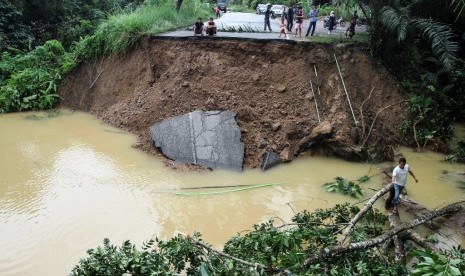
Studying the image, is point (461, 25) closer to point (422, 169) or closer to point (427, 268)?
point (422, 169)

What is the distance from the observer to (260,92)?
1266cm

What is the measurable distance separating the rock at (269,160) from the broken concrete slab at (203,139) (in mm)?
599

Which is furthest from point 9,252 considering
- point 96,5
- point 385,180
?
point 96,5

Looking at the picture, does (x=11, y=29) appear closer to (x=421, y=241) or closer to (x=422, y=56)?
(x=422, y=56)

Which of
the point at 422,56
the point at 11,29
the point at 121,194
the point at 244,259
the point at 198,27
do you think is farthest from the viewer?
the point at 11,29

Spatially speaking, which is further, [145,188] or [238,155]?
[238,155]

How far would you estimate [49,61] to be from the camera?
15.8 m

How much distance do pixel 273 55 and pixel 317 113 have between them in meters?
2.71

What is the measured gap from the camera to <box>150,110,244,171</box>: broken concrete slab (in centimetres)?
1035

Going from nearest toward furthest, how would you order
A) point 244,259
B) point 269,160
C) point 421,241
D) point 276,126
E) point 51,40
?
point 244,259 < point 421,241 < point 269,160 < point 276,126 < point 51,40

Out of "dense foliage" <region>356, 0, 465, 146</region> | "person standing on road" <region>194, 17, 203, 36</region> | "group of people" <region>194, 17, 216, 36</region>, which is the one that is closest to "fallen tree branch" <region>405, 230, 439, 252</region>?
"dense foliage" <region>356, 0, 465, 146</region>

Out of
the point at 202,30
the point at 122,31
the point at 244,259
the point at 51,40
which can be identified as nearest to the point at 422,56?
the point at 202,30

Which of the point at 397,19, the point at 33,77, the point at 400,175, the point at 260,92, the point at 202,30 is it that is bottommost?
the point at 400,175

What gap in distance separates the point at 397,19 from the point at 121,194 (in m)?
9.07
